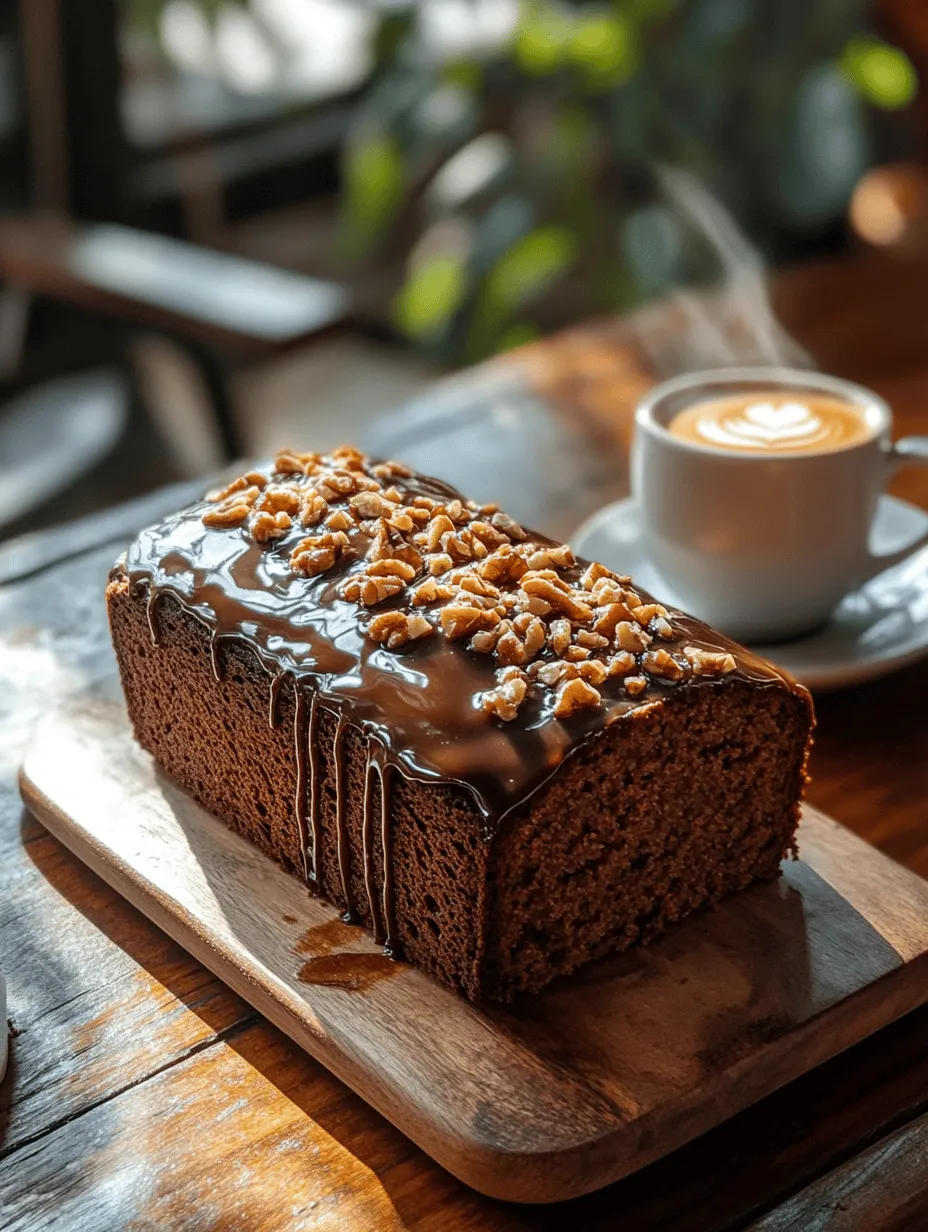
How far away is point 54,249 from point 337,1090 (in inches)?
78.6

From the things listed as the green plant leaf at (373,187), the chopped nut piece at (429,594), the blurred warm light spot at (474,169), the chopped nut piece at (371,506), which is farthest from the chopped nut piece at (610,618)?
the green plant leaf at (373,187)

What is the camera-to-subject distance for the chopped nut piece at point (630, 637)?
37.6 inches

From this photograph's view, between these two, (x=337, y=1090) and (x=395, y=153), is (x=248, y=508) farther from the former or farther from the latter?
(x=395, y=153)

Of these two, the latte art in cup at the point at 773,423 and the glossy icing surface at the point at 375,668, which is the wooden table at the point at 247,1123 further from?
the latte art in cup at the point at 773,423

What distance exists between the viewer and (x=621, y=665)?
931 millimetres

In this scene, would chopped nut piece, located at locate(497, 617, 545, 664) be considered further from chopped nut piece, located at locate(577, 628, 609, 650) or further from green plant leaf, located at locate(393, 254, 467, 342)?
green plant leaf, located at locate(393, 254, 467, 342)

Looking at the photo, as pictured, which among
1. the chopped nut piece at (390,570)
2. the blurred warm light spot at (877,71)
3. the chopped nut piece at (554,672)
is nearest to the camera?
the chopped nut piece at (554,672)

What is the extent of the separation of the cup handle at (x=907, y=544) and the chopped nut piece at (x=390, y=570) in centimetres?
49

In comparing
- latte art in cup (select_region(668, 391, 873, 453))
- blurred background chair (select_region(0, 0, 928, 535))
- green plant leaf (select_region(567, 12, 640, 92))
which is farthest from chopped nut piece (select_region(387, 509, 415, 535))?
green plant leaf (select_region(567, 12, 640, 92))

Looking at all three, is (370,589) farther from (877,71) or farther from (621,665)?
(877,71)

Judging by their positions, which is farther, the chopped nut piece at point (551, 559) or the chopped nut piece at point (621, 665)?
the chopped nut piece at point (551, 559)

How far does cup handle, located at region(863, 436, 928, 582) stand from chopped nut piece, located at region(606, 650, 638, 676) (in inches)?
17.7

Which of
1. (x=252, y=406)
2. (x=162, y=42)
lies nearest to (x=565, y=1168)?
(x=252, y=406)

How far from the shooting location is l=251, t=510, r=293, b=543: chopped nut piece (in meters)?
1.08
